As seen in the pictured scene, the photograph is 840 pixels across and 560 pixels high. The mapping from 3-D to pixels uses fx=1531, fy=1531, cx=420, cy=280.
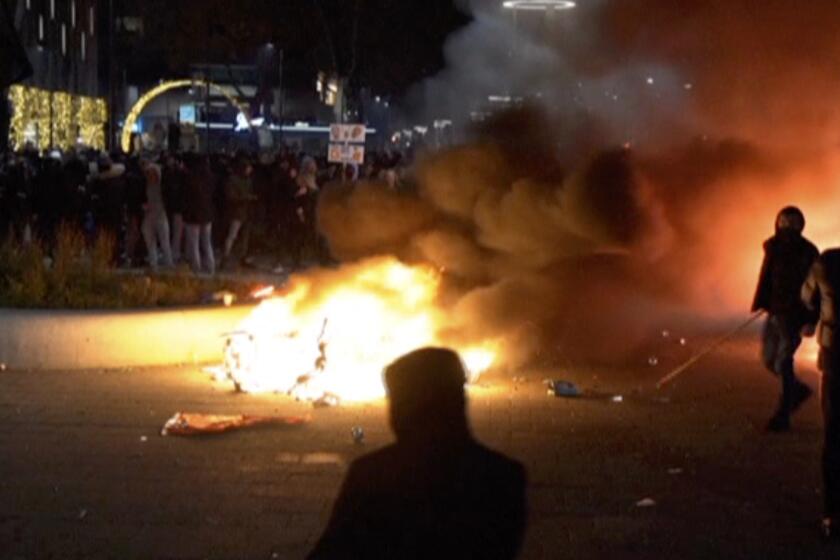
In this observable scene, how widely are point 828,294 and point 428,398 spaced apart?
4439 mm

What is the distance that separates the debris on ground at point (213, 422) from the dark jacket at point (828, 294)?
4.33 m

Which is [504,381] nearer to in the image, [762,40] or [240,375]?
[240,375]

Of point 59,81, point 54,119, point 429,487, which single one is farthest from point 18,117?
point 429,487

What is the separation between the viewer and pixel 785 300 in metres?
11.2

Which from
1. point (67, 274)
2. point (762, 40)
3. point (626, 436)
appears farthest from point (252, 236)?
point (626, 436)

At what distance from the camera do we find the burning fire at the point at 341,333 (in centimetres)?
1289

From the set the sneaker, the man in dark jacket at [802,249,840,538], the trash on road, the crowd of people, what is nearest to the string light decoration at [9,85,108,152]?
the crowd of people

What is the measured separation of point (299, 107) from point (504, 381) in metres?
41.7

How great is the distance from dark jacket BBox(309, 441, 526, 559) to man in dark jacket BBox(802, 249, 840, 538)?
3.87 m

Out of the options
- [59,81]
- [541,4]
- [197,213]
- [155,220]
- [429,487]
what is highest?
[59,81]

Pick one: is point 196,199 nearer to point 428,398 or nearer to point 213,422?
point 213,422

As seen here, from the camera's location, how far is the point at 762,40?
→ 15.2 m

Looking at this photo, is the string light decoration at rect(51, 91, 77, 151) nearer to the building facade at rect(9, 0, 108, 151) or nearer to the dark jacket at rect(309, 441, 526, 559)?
the building facade at rect(9, 0, 108, 151)

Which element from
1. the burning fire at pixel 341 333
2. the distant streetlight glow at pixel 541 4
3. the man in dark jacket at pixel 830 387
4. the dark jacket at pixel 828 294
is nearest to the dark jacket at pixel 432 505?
the man in dark jacket at pixel 830 387
